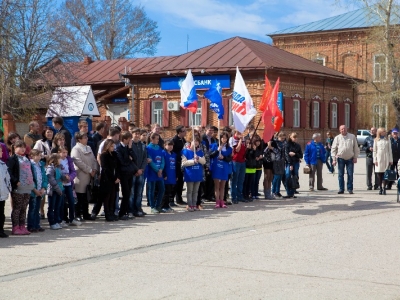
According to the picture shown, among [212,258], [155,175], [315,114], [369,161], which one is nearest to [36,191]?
[155,175]

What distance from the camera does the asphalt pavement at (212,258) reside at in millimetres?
7629

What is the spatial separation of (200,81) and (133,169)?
95.2 ft

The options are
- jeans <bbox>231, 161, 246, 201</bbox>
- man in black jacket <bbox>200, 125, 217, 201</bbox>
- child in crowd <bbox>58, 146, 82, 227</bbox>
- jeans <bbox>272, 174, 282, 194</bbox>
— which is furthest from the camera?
jeans <bbox>272, 174, 282, 194</bbox>

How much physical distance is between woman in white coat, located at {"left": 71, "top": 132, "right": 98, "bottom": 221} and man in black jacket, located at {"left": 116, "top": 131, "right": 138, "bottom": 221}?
0.53 metres

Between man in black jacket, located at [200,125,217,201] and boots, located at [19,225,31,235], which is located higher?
man in black jacket, located at [200,125,217,201]

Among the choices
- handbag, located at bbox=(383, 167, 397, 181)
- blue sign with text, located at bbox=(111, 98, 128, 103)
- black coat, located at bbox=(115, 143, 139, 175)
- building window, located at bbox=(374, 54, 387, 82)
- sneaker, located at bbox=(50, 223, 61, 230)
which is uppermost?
building window, located at bbox=(374, 54, 387, 82)

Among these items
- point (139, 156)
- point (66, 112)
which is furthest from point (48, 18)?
point (139, 156)

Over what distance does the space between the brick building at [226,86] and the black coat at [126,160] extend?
85.7 feet

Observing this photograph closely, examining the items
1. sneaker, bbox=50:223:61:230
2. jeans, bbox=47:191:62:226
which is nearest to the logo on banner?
jeans, bbox=47:191:62:226

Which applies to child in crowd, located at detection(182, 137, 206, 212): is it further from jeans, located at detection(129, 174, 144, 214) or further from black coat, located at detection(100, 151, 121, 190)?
black coat, located at detection(100, 151, 121, 190)

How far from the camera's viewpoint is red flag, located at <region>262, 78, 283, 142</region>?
1738cm

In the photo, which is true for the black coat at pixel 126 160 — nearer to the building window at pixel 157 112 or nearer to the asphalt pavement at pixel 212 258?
the asphalt pavement at pixel 212 258

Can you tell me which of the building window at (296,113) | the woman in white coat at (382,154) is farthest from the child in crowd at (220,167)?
the building window at (296,113)

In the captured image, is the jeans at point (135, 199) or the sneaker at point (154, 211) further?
the sneaker at point (154, 211)
